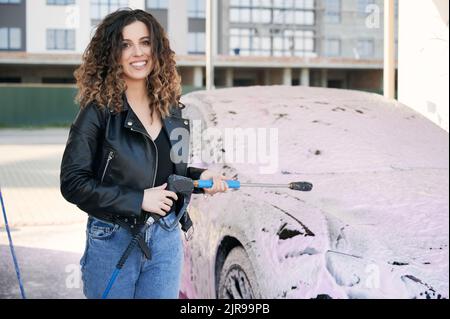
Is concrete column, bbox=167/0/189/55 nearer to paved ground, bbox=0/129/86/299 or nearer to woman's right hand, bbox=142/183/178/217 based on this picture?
paved ground, bbox=0/129/86/299

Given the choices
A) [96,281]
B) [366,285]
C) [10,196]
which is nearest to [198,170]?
[96,281]

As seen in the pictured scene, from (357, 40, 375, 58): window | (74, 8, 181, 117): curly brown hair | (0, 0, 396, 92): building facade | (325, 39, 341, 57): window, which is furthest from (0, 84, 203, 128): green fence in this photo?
(74, 8, 181, 117): curly brown hair

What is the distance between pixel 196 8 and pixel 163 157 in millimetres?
24989

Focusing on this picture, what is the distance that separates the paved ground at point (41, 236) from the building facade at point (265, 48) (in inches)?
624

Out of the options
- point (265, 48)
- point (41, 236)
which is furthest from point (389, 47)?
point (265, 48)

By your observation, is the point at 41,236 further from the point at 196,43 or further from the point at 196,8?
the point at 196,43

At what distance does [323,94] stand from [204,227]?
1.02m

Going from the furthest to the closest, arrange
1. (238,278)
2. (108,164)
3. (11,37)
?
(11,37) → (238,278) → (108,164)

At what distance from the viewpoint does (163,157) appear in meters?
1.91

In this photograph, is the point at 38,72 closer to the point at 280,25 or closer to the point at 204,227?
the point at 280,25

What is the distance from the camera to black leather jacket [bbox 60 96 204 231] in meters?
1.80

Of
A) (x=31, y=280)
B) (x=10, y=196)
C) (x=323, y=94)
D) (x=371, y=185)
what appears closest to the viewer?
(x=371, y=185)

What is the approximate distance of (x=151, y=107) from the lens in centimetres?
196

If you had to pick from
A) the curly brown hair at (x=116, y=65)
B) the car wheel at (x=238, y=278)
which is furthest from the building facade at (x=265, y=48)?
the curly brown hair at (x=116, y=65)
